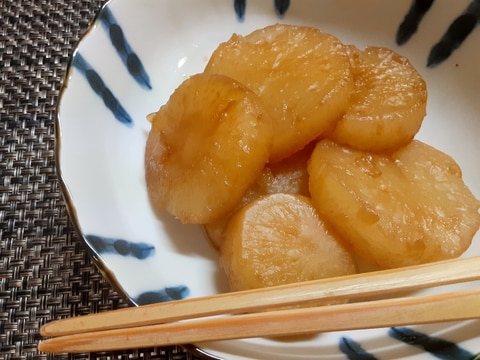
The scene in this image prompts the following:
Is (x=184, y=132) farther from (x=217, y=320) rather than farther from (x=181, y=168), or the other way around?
(x=217, y=320)

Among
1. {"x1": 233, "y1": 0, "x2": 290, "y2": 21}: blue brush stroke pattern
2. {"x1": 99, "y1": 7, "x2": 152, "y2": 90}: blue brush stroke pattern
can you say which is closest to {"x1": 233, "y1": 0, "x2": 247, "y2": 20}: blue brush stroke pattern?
{"x1": 233, "y1": 0, "x2": 290, "y2": 21}: blue brush stroke pattern

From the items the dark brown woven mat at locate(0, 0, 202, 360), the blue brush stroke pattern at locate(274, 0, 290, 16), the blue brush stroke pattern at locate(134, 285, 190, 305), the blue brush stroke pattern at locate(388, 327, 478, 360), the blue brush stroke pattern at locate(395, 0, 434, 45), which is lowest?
the dark brown woven mat at locate(0, 0, 202, 360)

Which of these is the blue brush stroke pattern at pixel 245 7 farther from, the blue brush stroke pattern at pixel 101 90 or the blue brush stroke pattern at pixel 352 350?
the blue brush stroke pattern at pixel 352 350

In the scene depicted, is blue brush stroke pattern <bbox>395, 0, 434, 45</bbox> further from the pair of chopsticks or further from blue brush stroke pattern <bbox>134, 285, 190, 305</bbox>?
blue brush stroke pattern <bbox>134, 285, 190, 305</bbox>

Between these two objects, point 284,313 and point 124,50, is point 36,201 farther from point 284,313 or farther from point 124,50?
point 284,313

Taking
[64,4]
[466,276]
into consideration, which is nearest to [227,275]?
[466,276]

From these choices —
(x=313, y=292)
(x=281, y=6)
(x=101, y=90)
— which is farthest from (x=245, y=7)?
(x=313, y=292)
